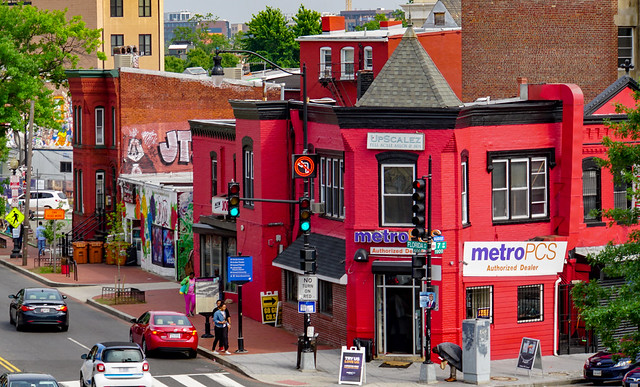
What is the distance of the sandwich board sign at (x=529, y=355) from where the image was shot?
37.6 m

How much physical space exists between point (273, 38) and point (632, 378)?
432 ft

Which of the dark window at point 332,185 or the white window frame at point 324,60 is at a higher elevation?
the white window frame at point 324,60

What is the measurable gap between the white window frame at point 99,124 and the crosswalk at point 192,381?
33442mm

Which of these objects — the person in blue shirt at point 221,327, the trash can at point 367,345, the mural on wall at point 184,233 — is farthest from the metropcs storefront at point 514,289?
the mural on wall at point 184,233

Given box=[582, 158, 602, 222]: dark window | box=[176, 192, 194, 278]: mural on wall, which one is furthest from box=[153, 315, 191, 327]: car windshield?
box=[176, 192, 194, 278]: mural on wall

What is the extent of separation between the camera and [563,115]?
42.5m

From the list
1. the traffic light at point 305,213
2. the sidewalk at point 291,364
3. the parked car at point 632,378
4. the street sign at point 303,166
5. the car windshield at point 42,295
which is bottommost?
the sidewalk at point 291,364

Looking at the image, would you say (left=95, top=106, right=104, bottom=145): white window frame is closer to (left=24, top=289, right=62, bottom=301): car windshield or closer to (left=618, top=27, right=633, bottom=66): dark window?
(left=24, top=289, right=62, bottom=301): car windshield

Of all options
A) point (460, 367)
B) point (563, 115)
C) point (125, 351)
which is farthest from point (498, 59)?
point (125, 351)

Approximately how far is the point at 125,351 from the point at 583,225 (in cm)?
1794

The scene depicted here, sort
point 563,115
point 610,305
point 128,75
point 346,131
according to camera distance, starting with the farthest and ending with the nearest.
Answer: point 128,75 → point 563,115 → point 346,131 → point 610,305

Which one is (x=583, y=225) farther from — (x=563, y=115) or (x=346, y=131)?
(x=346, y=131)

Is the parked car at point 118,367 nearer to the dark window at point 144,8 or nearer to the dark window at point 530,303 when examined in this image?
the dark window at point 530,303

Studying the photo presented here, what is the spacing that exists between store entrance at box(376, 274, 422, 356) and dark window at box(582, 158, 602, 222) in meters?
8.08
